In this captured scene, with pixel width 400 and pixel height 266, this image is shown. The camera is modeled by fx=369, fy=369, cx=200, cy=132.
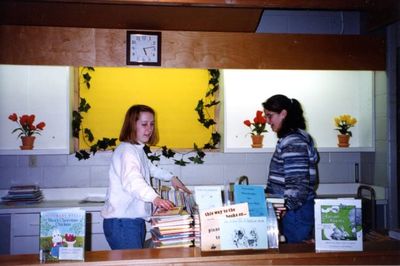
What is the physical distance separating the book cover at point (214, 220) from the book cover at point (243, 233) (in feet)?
0.06

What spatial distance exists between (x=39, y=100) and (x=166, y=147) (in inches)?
49.5

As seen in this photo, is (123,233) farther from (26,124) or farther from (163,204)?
(26,124)

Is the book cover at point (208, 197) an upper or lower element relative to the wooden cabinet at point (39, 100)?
lower

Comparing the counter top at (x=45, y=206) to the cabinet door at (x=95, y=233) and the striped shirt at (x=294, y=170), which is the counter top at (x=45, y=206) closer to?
the cabinet door at (x=95, y=233)

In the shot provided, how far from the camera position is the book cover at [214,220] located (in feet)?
5.11

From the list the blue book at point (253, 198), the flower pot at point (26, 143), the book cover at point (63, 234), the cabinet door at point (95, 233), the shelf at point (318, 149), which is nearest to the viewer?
the book cover at point (63, 234)

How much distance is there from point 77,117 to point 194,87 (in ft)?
3.86

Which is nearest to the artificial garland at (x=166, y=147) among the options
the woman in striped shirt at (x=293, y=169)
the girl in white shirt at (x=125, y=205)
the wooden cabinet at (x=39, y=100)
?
the wooden cabinet at (x=39, y=100)

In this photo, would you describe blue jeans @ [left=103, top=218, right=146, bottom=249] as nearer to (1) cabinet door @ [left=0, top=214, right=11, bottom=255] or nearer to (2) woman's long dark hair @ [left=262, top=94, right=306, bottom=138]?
(2) woman's long dark hair @ [left=262, top=94, right=306, bottom=138]

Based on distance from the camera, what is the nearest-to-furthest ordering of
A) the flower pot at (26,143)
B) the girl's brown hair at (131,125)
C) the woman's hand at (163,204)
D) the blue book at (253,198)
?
1. the blue book at (253,198)
2. the woman's hand at (163,204)
3. the girl's brown hair at (131,125)
4. the flower pot at (26,143)

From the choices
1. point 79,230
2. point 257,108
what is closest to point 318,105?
point 257,108

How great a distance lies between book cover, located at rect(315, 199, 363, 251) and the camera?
5.18 ft

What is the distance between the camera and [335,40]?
10.6 ft

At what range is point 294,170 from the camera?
203cm
